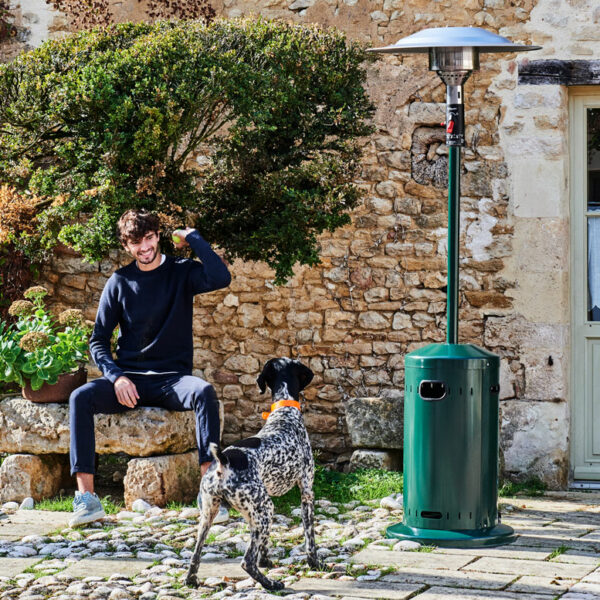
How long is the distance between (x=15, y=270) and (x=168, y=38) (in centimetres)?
257

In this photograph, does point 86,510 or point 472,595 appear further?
point 86,510

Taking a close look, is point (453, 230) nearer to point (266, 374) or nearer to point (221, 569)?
point (266, 374)

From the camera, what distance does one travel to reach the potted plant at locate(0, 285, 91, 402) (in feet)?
19.0

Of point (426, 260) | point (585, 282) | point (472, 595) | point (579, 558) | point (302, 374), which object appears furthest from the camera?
point (426, 260)

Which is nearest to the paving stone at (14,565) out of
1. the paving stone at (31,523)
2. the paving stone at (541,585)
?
the paving stone at (31,523)

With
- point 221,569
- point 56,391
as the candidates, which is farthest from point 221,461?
point 56,391

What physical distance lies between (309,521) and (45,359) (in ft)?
7.49

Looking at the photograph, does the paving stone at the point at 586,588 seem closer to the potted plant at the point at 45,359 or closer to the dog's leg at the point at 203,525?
the dog's leg at the point at 203,525

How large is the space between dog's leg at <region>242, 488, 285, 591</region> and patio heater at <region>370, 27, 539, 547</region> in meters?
1.00

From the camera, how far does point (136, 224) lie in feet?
17.2

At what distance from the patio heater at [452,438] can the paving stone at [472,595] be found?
75 centimetres

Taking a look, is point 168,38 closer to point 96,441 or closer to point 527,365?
point 96,441

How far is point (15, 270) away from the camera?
731cm

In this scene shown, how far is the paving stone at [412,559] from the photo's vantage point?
4207 mm
